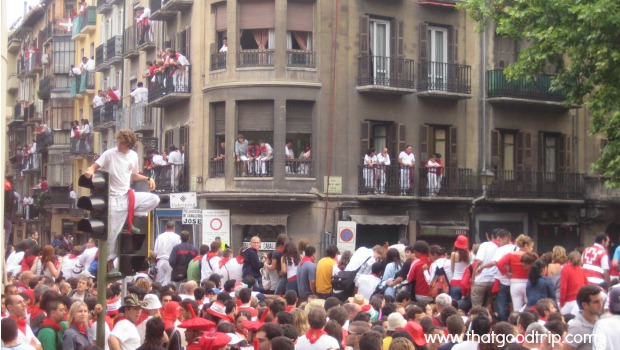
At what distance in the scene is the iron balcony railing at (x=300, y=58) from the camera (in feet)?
110

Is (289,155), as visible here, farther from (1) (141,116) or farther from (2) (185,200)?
(1) (141,116)

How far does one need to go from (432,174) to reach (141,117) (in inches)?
486

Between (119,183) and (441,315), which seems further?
(441,315)

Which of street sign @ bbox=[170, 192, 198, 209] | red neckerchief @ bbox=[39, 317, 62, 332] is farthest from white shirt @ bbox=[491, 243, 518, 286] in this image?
street sign @ bbox=[170, 192, 198, 209]

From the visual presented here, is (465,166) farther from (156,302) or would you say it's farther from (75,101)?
(75,101)

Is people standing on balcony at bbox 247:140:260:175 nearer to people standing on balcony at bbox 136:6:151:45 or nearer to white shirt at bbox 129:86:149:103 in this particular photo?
white shirt at bbox 129:86:149:103

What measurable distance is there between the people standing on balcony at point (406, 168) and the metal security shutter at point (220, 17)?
6.76 metres

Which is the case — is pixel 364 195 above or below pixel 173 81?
below

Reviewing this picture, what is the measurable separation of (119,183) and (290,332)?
2.49 metres

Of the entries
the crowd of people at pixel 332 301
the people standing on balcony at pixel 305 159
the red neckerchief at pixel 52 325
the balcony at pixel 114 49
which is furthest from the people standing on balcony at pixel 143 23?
the red neckerchief at pixel 52 325

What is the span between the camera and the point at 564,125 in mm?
39531

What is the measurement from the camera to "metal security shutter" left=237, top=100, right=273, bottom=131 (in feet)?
110

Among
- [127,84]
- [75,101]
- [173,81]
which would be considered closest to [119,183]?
[173,81]

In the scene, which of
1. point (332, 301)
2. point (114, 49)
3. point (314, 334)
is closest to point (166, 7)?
point (114, 49)
